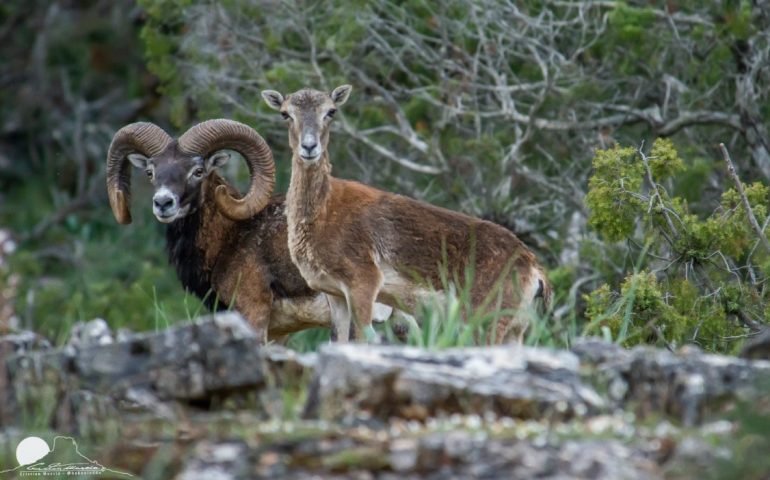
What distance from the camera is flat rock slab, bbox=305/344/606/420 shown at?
7145 millimetres

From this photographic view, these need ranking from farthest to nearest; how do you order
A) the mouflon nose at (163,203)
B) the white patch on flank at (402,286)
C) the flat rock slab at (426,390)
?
the mouflon nose at (163,203), the white patch on flank at (402,286), the flat rock slab at (426,390)

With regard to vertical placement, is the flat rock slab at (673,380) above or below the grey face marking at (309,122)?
below

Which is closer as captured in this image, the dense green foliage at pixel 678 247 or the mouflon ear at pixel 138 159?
the dense green foliage at pixel 678 247

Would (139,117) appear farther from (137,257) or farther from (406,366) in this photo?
(406,366)

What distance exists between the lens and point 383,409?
7.17m

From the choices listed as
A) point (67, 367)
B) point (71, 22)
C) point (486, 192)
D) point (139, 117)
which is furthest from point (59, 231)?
point (67, 367)

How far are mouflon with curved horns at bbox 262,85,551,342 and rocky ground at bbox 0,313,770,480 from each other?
161 inches

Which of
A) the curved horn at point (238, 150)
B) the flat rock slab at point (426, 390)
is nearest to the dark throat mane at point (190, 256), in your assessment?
the curved horn at point (238, 150)

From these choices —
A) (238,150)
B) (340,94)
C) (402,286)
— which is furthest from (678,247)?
(238,150)

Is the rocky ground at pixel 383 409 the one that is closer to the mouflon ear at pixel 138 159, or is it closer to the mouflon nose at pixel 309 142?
the mouflon nose at pixel 309 142

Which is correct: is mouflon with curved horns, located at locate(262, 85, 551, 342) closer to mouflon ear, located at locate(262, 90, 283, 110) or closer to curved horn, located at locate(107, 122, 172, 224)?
mouflon ear, located at locate(262, 90, 283, 110)

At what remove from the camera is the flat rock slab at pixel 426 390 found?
23.4ft

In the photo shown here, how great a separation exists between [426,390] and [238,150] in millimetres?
7575

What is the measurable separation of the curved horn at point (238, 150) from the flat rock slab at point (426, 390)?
6.76 metres
